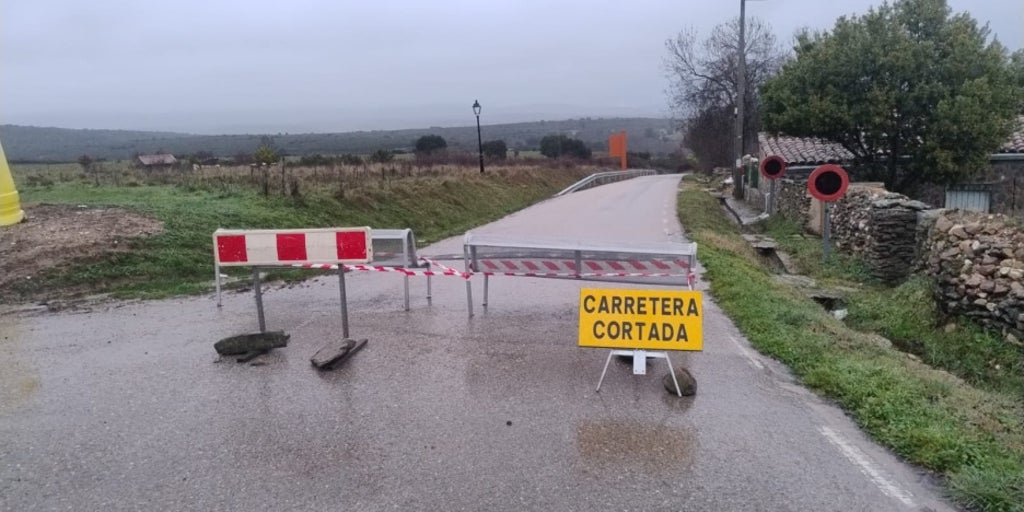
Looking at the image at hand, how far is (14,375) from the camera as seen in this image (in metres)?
7.32

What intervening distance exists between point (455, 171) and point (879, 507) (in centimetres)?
3040

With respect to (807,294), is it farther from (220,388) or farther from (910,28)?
(910,28)

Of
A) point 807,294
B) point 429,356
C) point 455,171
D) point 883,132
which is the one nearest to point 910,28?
point 883,132

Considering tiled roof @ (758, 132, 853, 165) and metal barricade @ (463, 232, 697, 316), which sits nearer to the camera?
metal barricade @ (463, 232, 697, 316)

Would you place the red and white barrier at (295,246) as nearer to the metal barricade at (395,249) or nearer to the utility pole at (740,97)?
the metal barricade at (395,249)

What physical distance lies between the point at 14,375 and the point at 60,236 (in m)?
6.31

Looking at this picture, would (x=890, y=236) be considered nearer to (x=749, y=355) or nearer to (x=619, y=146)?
(x=749, y=355)

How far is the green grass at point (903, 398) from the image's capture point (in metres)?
4.88

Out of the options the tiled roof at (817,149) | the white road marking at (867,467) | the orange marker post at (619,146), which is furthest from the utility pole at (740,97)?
the orange marker post at (619,146)

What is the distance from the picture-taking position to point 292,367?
24.2 ft

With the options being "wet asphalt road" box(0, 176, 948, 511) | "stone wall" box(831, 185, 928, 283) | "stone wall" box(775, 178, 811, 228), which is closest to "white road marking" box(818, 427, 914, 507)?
"wet asphalt road" box(0, 176, 948, 511)

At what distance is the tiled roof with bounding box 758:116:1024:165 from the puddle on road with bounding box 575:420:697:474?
2126 centimetres

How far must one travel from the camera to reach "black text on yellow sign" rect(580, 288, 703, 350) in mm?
6789

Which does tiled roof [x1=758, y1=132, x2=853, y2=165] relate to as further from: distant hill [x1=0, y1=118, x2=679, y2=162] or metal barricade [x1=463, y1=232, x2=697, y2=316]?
distant hill [x1=0, y1=118, x2=679, y2=162]
